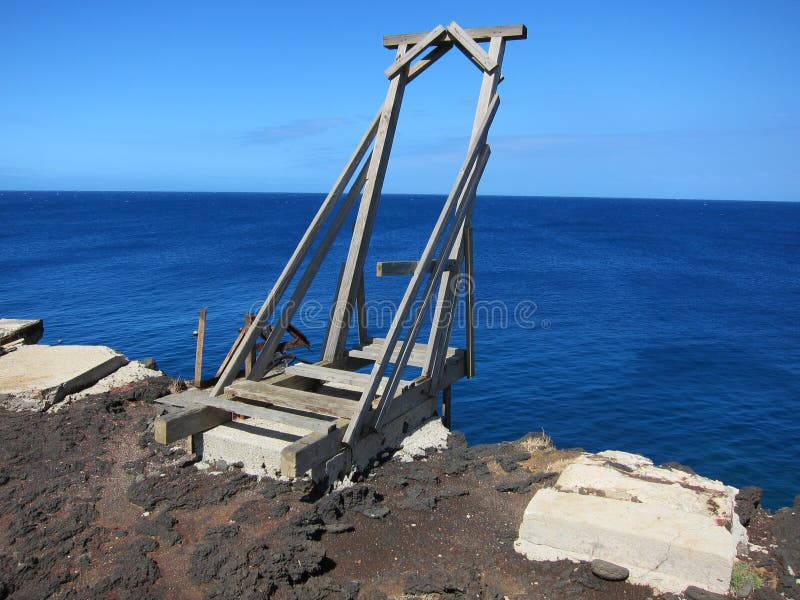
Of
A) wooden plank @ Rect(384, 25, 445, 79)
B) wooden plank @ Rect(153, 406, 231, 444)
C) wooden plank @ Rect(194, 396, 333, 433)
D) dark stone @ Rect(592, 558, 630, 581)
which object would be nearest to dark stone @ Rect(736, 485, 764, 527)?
dark stone @ Rect(592, 558, 630, 581)

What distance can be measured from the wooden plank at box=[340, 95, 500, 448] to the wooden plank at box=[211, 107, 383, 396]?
1.48m

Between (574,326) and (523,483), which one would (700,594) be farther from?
(574,326)

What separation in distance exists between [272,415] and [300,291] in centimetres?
210

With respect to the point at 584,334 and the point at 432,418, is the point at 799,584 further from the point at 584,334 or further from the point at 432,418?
the point at 584,334

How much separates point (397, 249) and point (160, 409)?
4943cm

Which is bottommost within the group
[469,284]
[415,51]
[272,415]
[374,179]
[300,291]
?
[272,415]

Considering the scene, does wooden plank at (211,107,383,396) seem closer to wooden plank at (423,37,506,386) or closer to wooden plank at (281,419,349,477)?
wooden plank at (423,37,506,386)

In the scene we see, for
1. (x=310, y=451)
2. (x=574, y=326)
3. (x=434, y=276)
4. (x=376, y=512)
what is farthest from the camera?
(x=574, y=326)

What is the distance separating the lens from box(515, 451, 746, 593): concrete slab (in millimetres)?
5332

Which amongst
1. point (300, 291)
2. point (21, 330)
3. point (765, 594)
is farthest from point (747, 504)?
point (21, 330)

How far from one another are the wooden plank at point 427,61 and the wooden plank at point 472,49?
1.17 feet

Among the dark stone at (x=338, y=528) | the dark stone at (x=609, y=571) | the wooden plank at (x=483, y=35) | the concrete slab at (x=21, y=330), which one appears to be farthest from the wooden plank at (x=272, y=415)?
the concrete slab at (x=21, y=330)

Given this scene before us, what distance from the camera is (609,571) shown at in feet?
17.8

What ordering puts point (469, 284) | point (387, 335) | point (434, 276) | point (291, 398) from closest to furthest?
point (387, 335), point (291, 398), point (434, 276), point (469, 284)
